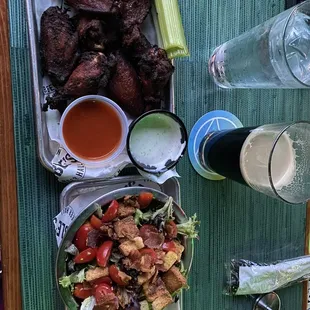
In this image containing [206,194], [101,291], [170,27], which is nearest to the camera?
[101,291]

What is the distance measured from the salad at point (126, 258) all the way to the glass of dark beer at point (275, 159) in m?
0.19

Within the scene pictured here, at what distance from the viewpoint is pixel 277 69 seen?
0.92 meters

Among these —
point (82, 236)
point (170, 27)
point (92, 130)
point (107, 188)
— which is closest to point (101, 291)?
point (82, 236)

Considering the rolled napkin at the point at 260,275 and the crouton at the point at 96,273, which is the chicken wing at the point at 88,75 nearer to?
the crouton at the point at 96,273

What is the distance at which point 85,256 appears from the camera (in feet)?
2.90

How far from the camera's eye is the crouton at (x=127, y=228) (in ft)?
2.88

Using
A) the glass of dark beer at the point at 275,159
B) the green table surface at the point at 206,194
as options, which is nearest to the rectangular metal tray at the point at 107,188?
the green table surface at the point at 206,194

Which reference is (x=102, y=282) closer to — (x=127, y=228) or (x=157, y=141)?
(x=127, y=228)

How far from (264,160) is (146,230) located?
298mm

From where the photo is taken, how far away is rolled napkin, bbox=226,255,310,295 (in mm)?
1147

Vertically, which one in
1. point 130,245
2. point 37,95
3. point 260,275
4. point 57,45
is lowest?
point 260,275

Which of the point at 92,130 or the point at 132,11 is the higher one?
the point at 132,11

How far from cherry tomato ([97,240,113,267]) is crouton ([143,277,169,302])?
102 millimetres

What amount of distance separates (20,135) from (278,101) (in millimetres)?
705
